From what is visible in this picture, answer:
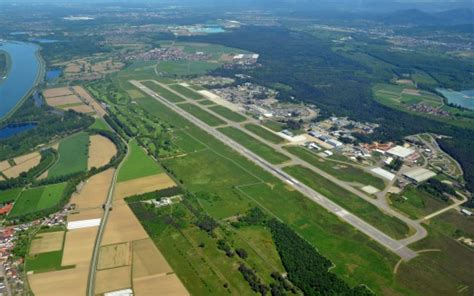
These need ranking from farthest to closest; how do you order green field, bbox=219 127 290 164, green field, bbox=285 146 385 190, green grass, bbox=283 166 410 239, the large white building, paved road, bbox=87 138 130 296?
the large white building
green field, bbox=219 127 290 164
green field, bbox=285 146 385 190
green grass, bbox=283 166 410 239
paved road, bbox=87 138 130 296

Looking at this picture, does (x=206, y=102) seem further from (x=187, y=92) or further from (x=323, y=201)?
(x=323, y=201)

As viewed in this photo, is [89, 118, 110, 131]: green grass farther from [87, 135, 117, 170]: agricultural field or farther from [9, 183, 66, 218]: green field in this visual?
[9, 183, 66, 218]: green field

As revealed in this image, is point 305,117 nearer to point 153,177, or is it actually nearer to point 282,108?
point 282,108

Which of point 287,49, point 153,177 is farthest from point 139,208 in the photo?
point 287,49

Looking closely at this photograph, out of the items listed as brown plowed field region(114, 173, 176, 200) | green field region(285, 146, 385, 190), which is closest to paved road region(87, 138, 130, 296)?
brown plowed field region(114, 173, 176, 200)

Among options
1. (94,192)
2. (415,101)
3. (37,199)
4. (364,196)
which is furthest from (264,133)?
(415,101)

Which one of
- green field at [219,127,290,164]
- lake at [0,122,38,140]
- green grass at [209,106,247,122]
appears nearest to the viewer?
green field at [219,127,290,164]
